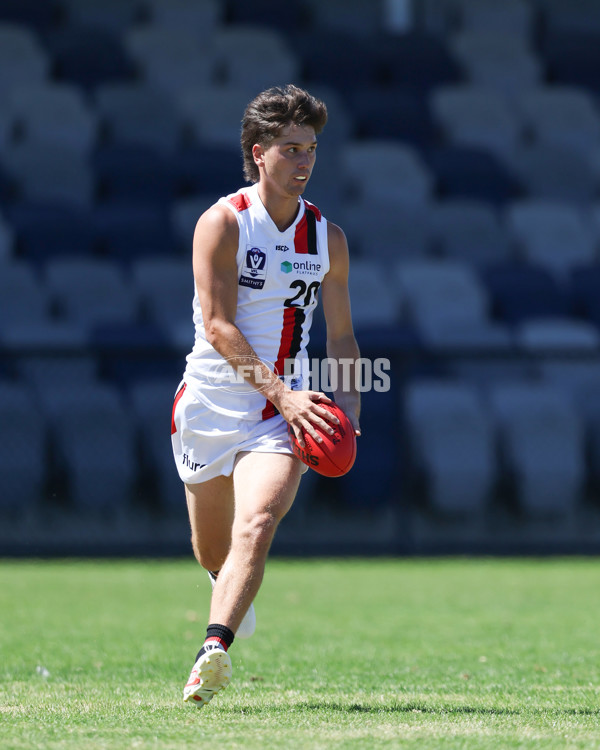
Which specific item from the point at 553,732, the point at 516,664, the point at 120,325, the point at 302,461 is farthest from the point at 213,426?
the point at 120,325

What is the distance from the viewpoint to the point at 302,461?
14.1ft

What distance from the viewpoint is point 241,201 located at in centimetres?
449

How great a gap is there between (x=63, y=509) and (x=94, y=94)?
6173mm

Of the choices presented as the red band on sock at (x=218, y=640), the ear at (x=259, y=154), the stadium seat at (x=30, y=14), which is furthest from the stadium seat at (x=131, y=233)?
the red band on sock at (x=218, y=640)

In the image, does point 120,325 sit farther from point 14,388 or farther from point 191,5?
point 191,5

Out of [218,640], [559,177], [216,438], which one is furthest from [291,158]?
[559,177]

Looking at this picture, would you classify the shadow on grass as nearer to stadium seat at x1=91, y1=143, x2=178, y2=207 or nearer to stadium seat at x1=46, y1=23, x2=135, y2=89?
stadium seat at x1=91, y1=143, x2=178, y2=207

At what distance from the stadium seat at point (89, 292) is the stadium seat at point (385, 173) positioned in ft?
11.6

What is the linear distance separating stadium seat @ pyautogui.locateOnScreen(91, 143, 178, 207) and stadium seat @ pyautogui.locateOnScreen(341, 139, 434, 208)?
2.15 m

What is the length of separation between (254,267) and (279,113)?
59 centimetres

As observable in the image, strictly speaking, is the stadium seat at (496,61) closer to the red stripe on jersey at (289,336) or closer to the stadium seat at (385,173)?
the stadium seat at (385,173)

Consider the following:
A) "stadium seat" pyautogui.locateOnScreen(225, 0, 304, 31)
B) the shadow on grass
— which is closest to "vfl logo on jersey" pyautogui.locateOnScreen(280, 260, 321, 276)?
the shadow on grass

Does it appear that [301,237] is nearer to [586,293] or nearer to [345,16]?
[586,293]

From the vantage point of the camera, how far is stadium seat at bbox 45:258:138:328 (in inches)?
438
